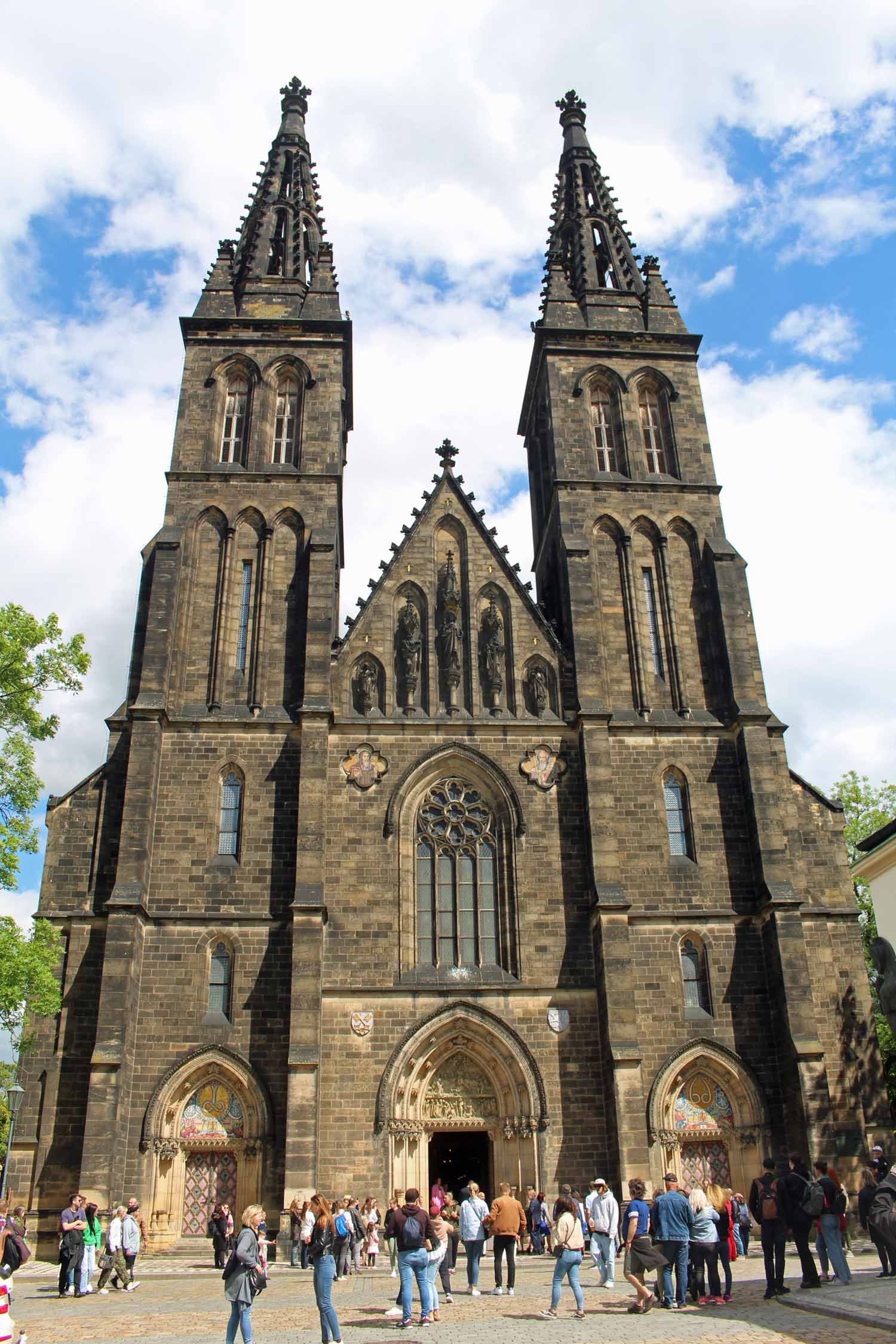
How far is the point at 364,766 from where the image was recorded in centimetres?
2498

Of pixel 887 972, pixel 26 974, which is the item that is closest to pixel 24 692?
pixel 26 974

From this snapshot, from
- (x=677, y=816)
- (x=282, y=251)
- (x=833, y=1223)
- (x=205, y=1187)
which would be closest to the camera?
(x=833, y=1223)

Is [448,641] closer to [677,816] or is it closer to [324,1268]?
[677,816]

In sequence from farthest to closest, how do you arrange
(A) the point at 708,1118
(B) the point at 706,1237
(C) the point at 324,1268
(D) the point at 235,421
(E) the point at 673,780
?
(D) the point at 235,421
(E) the point at 673,780
(A) the point at 708,1118
(B) the point at 706,1237
(C) the point at 324,1268

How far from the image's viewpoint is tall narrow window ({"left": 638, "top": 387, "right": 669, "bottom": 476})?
3027 cm

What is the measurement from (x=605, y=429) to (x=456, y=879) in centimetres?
1354

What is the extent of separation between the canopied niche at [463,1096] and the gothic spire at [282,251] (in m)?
19.3

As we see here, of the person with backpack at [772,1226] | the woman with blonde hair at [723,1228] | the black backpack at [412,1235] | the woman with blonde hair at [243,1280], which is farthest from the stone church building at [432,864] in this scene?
the woman with blonde hair at [243,1280]

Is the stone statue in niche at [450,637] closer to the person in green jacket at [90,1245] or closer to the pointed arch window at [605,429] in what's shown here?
the pointed arch window at [605,429]

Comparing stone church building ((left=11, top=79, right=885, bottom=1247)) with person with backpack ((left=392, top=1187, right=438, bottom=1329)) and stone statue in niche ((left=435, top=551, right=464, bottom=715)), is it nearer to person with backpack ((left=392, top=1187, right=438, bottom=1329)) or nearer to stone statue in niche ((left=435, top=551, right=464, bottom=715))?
stone statue in niche ((left=435, top=551, right=464, bottom=715))

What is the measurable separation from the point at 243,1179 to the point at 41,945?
20.5 feet

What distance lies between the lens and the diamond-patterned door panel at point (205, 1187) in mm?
21547

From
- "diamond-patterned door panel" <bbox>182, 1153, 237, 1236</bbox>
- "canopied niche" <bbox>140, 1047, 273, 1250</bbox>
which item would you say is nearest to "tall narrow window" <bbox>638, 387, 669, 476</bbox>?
"canopied niche" <bbox>140, 1047, 273, 1250</bbox>

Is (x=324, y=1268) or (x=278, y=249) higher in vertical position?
(x=278, y=249)
